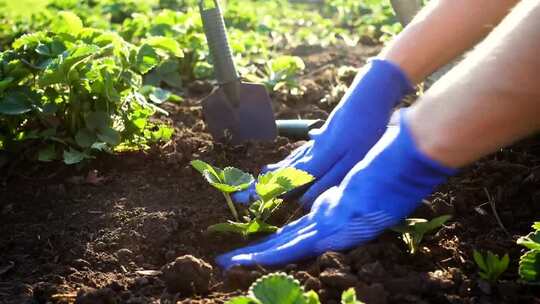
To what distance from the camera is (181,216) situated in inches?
86.5

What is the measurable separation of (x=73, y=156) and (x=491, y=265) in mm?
1499

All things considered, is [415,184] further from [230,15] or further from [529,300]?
[230,15]

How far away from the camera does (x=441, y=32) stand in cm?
222

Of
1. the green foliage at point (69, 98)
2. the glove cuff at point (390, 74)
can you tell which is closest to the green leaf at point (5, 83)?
the green foliage at point (69, 98)

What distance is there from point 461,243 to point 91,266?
107 centimetres

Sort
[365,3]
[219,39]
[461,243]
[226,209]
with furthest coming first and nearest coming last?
[365,3] < [219,39] < [226,209] < [461,243]

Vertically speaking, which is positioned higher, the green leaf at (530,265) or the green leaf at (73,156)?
the green leaf at (530,265)

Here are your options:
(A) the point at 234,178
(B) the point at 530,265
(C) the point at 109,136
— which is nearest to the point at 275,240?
(A) the point at 234,178

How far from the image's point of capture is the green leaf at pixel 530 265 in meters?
1.58

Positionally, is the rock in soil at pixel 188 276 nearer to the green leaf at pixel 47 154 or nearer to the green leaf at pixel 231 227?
the green leaf at pixel 231 227

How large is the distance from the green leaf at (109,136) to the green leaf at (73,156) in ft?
0.30

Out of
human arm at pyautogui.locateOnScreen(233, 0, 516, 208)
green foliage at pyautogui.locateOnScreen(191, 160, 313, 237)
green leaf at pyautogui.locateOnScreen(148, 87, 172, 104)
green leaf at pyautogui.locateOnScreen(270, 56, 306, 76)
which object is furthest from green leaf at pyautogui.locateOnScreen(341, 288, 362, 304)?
green leaf at pyautogui.locateOnScreen(270, 56, 306, 76)

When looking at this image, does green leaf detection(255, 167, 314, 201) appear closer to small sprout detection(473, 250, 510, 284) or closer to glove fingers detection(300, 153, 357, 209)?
glove fingers detection(300, 153, 357, 209)

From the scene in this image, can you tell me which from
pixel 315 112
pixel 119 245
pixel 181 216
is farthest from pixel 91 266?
pixel 315 112
